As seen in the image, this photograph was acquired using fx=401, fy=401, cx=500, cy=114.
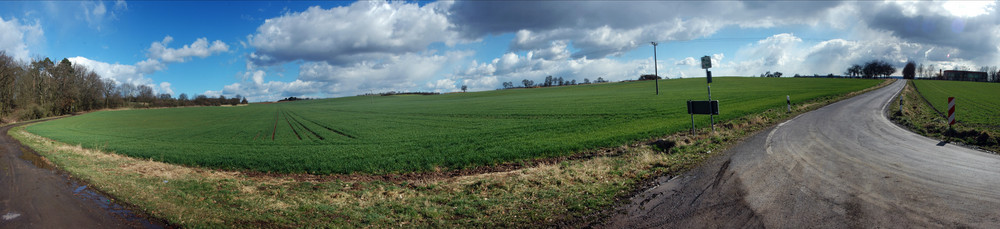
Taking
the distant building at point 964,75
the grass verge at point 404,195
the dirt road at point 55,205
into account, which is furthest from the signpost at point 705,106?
the distant building at point 964,75

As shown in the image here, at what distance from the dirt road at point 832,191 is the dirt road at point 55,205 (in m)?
9.78

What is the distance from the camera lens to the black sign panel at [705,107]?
1602 cm

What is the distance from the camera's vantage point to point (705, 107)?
16.4 m

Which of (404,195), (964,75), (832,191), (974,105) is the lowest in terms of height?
(974,105)

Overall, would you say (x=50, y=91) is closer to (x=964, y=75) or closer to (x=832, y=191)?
(x=832, y=191)

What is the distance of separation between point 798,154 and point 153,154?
26025mm

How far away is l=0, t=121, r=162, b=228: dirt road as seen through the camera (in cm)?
784

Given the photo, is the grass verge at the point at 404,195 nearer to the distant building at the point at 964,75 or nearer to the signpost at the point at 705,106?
the signpost at the point at 705,106

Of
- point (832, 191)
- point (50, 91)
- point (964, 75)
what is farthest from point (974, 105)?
point (964, 75)

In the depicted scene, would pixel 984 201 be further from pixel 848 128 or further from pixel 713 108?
pixel 848 128

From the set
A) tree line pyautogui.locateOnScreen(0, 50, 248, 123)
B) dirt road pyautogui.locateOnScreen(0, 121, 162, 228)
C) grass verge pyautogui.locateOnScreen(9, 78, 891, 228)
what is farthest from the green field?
tree line pyautogui.locateOnScreen(0, 50, 248, 123)

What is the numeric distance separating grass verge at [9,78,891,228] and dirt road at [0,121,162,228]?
0.39 metres

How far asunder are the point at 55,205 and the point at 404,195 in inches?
317

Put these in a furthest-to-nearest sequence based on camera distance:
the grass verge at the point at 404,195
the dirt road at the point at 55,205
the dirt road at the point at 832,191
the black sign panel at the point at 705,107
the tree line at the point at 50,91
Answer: the tree line at the point at 50,91
the black sign panel at the point at 705,107
the dirt road at the point at 55,205
the grass verge at the point at 404,195
the dirt road at the point at 832,191
